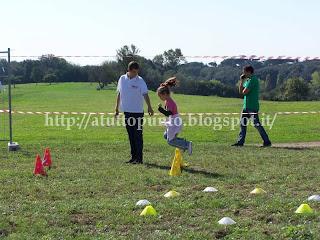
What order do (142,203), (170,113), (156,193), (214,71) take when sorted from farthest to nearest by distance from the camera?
(214,71) < (170,113) < (156,193) < (142,203)

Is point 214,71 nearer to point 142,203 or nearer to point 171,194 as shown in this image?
point 171,194

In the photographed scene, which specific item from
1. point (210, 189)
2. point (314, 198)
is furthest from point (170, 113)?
point (314, 198)

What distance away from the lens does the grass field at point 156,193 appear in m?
5.59

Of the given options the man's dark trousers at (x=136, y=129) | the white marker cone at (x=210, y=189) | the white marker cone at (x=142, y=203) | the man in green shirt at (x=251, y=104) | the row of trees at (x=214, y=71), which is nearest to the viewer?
the white marker cone at (x=142, y=203)

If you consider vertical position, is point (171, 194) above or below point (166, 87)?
below

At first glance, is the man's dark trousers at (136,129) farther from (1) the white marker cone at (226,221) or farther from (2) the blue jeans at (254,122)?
(1) the white marker cone at (226,221)

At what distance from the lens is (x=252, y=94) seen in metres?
13.5

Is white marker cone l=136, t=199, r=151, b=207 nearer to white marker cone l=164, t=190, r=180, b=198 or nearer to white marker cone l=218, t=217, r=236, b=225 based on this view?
white marker cone l=164, t=190, r=180, b=198

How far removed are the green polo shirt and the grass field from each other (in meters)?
1.12

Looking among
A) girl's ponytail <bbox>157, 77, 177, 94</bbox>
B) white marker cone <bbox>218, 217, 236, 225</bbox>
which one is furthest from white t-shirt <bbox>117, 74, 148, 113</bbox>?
white marker cone <bbox>218, 217, 236, 225</bbox>

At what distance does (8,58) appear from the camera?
12953 millimetres

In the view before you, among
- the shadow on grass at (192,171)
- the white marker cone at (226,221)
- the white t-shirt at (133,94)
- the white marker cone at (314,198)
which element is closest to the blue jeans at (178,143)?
the shadow on grass at (192,171)

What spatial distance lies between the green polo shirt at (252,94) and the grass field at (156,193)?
112cm

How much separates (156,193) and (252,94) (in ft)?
21.3
